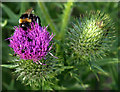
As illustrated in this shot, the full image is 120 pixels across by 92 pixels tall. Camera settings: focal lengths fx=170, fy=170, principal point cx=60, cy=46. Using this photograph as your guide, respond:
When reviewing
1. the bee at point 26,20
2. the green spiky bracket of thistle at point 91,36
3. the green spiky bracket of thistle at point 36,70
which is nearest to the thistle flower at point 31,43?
the bee at point 26,20

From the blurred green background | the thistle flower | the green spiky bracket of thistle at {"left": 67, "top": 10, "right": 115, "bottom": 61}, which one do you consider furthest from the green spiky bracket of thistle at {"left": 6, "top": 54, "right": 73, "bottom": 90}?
the green spiky bracket of thistle at {"left": 67, "top": 10, "right": 115, "bottom": 61}

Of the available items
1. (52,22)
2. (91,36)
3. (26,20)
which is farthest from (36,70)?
(52,22)

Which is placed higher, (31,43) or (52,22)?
(52,22)

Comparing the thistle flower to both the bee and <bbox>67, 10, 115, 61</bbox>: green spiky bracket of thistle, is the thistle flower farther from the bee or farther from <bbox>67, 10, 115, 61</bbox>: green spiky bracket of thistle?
<bbox>67, 10, 115, 61</bbox>: green spiky bracket of thistle

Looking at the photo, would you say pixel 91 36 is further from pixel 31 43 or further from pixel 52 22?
pixel 52 22

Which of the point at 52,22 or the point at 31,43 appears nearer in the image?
the point at 31,43

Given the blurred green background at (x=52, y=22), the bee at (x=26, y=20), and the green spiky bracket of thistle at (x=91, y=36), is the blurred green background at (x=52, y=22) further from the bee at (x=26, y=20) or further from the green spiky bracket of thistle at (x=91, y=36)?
the bee at (x=26, y=20)

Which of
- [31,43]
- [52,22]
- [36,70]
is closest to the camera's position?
[31,43]

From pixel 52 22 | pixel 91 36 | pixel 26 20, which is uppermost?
pixel 52 22
